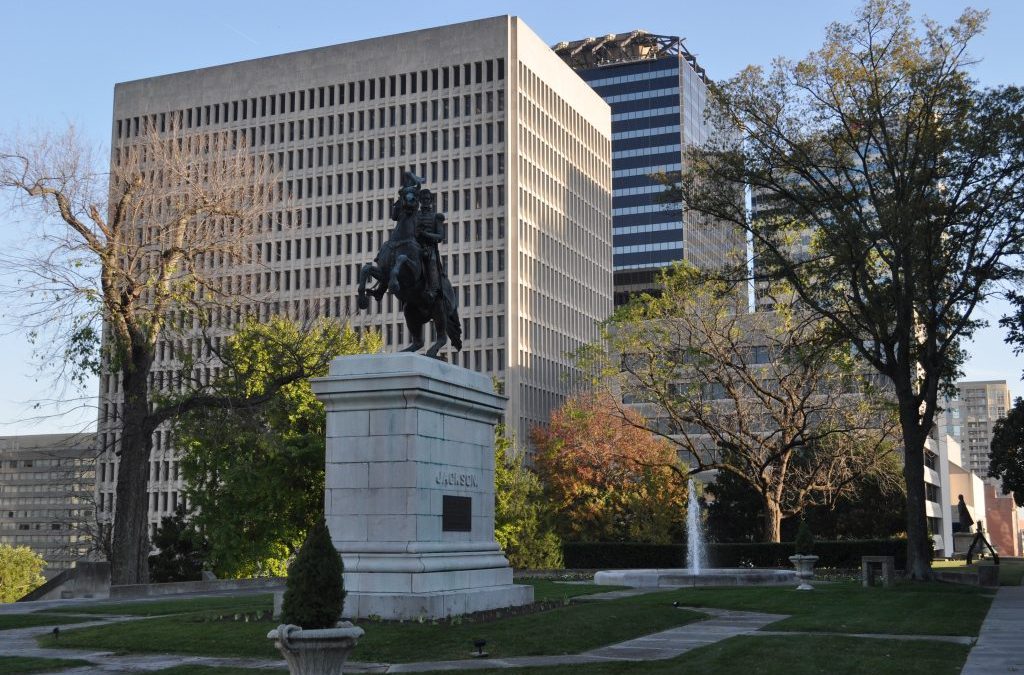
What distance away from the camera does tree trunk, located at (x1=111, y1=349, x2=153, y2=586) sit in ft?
118

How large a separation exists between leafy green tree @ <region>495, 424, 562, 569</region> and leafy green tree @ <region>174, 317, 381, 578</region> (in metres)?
11.6

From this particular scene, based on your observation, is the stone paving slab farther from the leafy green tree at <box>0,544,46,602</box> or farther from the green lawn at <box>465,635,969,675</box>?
the leafy green tree at <box>0,544,46,602</box>

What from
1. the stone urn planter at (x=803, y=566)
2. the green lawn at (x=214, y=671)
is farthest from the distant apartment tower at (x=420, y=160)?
the green lawn at (x=214, y=671)

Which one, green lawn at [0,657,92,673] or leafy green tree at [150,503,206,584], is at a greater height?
green lawn at [0,657,92,673]

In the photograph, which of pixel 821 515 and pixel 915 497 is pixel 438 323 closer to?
pixel 915 497

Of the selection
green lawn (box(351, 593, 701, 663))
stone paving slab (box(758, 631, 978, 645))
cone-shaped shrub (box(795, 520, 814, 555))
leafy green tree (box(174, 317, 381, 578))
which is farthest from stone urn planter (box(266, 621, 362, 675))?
leafy green tree (box(174, 317, 381, 578))

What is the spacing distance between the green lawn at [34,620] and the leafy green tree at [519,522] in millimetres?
32729

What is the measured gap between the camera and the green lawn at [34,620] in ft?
73.2

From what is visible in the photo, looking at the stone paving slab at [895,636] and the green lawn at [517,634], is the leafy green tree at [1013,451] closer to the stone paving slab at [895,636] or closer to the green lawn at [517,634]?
the stone paving slab at [895,636]

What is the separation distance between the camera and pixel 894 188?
121ft

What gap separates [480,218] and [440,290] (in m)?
98.2

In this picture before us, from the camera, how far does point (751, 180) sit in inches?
1560

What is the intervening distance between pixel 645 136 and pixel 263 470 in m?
152

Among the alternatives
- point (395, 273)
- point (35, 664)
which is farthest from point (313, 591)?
point (395, 273)
